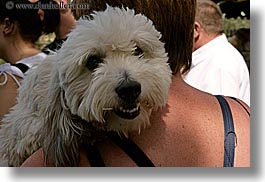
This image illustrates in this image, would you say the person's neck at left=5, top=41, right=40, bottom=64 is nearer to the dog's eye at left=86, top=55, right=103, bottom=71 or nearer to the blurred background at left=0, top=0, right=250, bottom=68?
the dog's eye at left=86, top=55, right=103, bottom=71

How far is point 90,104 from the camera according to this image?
4.17ft

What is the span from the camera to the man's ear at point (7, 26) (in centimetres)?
157

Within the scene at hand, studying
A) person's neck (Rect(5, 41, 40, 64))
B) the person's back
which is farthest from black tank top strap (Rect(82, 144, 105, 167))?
person's neck (Rect(5, 41, 40, 64))

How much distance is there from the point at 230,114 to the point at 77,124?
35cm

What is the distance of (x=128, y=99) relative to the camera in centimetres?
132

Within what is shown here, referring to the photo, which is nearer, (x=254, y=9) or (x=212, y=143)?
(x=212, y=143)

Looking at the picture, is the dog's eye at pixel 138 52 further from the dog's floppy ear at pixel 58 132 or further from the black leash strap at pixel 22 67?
the black leash strap at pixel 22 67

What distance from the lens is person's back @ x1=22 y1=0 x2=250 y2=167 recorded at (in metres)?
1.28

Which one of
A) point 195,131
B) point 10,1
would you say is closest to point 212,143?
point 195,131

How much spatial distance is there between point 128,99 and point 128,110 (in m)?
0.03

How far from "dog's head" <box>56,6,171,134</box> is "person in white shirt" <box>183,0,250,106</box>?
0.33m

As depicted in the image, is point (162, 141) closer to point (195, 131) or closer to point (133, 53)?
point (195, 131)

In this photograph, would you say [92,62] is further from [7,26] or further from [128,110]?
[7,26]

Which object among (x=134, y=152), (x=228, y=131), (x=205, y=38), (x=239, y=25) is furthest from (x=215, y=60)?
(x=134, y=152)
